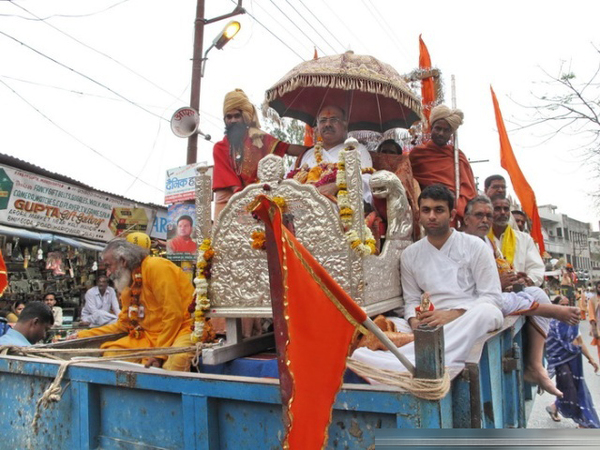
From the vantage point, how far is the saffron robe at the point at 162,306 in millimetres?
3168

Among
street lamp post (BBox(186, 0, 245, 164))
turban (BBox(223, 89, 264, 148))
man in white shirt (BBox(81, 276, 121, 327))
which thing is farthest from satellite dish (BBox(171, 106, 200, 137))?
turban (BBox(223, 89, 264, 148))

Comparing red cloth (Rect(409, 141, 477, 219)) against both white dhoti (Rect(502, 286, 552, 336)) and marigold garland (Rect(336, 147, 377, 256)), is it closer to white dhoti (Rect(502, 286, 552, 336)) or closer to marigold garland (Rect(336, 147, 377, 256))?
white dhoti (Rect(502, 286, 552, 336))

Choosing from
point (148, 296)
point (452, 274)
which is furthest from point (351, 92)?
point (148, 296)

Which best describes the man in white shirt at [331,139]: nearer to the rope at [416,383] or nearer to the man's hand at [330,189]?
the man's hand at [330,189]

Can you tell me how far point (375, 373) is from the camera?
186cm

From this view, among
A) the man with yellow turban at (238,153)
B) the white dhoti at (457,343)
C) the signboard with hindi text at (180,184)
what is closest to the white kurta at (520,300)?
the white dhoti at (457,343)

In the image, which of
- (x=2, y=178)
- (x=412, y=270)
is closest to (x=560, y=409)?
(x=412, y=270)

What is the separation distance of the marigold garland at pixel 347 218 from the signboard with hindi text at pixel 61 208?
16.2ft

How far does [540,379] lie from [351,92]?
2.76 meters

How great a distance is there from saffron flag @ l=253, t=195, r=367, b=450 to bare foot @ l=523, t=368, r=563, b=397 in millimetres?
2616

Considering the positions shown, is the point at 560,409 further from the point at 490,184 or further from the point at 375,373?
the point at 375,373

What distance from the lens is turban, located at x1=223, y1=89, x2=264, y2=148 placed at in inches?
149

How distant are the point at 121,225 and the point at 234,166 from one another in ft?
24.3

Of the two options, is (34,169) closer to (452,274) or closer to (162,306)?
(162,306)
